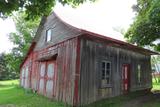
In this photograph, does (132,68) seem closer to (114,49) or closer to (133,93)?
(133,93)

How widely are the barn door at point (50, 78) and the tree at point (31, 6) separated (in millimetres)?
5074

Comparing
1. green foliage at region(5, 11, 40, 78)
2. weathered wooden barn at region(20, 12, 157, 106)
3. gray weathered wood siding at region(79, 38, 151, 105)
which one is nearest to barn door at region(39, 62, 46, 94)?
weathered wooden barn at region(20, 12, 157, 106)

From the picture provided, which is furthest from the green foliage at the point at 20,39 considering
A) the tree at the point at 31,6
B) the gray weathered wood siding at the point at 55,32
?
the tree at the point at 31,6

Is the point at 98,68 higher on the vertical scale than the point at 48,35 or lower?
lower

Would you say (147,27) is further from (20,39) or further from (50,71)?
(20,39)

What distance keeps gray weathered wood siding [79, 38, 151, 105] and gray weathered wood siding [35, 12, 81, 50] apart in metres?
1.27

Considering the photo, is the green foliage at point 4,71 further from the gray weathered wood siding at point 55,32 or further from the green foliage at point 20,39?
the gray weathered wood siding at point 55,32

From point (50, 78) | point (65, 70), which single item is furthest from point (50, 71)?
point (65, 70)

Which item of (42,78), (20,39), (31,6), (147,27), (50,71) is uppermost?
(20,39)

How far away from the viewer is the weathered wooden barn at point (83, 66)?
11.2 m

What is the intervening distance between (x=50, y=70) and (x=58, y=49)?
173cm

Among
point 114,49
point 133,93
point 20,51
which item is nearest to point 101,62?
point 114,49

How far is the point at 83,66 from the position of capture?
11.2 metres

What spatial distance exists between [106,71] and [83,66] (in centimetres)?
209
